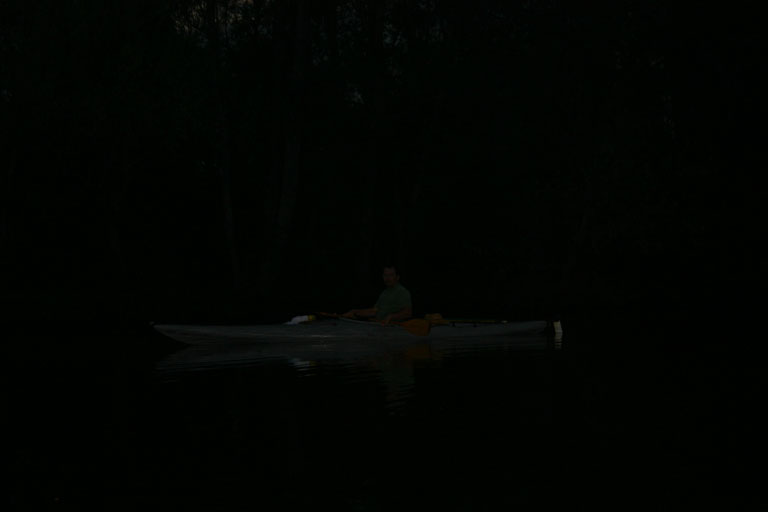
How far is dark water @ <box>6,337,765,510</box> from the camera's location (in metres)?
9.14

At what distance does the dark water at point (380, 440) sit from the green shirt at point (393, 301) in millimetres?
5031

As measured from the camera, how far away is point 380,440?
1159 cm

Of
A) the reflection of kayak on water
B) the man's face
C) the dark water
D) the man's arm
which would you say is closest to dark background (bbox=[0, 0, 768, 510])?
the reflection of kayak on water

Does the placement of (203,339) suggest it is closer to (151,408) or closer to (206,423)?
(151,408)

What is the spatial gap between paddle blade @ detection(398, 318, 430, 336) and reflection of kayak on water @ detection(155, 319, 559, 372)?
0.10 metres

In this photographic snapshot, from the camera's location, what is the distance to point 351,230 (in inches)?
1949

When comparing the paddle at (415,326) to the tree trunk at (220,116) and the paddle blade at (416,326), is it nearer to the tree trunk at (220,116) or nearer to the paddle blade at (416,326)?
the paddle blade at (416,326)

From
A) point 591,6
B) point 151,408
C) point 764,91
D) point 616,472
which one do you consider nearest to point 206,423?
point 151,408

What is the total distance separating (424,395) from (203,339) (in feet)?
30.6

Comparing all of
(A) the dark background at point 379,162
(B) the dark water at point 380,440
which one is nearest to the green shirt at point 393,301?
(B) the dark water at point 380,440

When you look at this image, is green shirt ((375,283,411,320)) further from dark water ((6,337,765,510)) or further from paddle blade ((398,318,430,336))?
dark water ((6,337,765,510))

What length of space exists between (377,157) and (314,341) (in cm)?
2335

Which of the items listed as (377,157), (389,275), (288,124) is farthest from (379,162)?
(389,275)

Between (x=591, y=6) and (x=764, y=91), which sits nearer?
(x=764, y=91)
